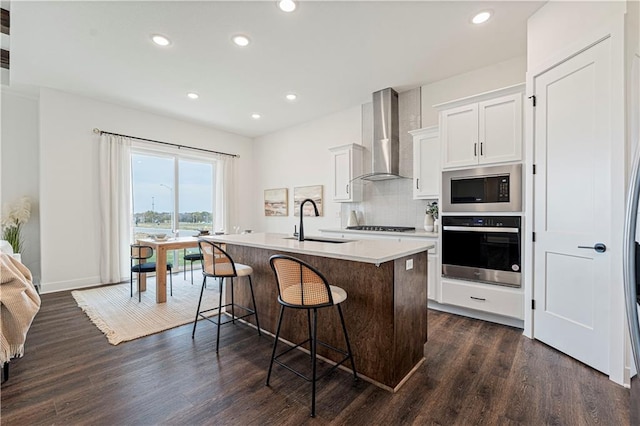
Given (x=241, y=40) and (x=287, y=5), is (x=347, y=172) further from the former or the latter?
(x=287, y=5)

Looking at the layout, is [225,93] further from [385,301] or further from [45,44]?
[385,301]

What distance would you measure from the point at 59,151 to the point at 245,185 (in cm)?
334

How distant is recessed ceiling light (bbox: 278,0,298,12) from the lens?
2.44 m

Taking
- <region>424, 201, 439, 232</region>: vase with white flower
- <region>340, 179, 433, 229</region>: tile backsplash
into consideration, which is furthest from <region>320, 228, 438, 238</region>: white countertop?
<region>340, 179, 433, 229</region>: tile backsplash

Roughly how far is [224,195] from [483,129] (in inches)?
202

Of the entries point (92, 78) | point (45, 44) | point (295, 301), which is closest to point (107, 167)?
point (92, 78)

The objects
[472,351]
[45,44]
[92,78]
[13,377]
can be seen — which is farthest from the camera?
[92,78]

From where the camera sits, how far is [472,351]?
96.7 inches

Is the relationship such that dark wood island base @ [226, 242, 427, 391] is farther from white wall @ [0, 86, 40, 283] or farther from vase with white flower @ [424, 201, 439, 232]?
white wall @ [0, 86, 40, 283]

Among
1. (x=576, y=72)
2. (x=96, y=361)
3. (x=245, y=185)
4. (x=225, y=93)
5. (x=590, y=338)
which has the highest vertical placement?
(x=225, y=93)

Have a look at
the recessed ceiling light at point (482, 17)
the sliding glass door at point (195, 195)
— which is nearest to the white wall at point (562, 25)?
the recessed ceiling light at point (482, 17)

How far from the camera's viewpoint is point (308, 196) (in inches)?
224

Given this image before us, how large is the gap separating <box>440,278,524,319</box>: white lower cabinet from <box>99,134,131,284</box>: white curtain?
5044mm

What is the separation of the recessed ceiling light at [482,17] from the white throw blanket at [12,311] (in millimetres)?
4319
